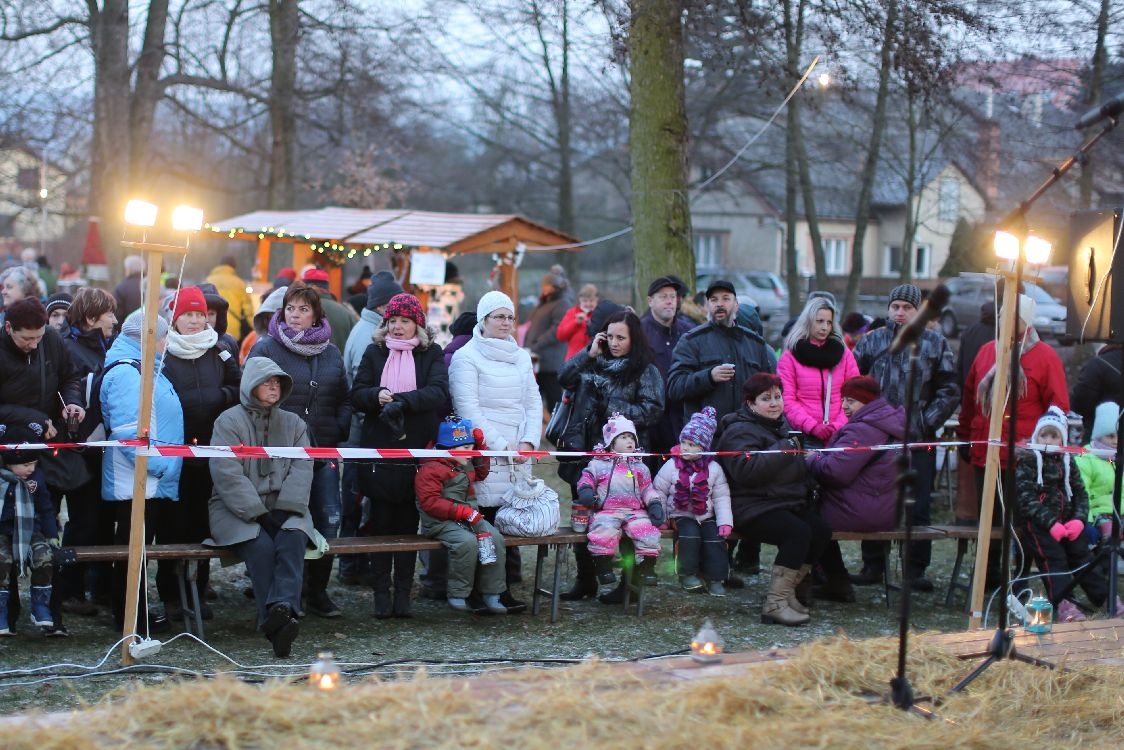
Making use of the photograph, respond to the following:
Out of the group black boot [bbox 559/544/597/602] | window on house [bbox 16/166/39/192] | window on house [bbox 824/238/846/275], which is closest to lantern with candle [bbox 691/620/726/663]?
black boot [bbox 559/544/597/602]

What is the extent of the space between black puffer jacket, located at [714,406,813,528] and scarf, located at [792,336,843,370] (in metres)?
0.81

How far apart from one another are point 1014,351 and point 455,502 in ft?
11.0

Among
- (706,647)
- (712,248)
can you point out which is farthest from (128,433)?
(712,248)

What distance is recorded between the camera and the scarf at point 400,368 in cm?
800

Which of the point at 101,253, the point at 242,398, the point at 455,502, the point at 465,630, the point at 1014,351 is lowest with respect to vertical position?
the point at 465,630

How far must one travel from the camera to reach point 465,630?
759 cm

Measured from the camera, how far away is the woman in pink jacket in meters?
8.80

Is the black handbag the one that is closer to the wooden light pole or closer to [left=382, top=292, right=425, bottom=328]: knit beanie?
[left=382, top=292, right=425, bottom=328]: knit beanie

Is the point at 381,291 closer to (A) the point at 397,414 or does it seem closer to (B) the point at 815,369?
(A) the point at 397,414

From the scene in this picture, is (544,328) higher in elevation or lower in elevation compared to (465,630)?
higher

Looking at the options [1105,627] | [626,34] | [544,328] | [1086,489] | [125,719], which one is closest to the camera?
[125,719]

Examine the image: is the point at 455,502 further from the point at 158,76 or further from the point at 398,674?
the point at 158,76

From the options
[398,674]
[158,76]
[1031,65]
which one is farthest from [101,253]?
[398,674]

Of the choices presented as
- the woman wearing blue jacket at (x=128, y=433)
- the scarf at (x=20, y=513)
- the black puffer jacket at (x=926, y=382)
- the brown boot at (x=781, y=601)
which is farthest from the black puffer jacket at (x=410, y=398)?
the black puffer jacket at (x=926, y=382)
